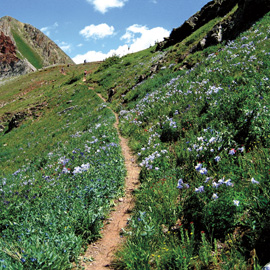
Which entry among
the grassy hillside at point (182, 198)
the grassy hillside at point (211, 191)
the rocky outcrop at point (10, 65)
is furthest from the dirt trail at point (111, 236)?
the rocky outcrop at point (10, 65)

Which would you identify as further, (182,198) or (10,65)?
(10,65)

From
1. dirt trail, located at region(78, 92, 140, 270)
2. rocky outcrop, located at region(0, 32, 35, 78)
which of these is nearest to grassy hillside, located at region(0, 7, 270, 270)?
dirt trail, located at region(78, 92, 140, 270)

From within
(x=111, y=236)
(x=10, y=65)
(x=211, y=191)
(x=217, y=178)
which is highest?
(x=10, y=65)

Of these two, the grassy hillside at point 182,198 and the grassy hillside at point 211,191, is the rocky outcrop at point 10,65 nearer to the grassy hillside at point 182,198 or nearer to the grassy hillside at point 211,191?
the grassy hillside at point 182,198

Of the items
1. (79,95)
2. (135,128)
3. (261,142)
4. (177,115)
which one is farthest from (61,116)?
(261,142)

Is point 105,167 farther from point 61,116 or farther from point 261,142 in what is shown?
point 61,116

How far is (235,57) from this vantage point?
10906mm

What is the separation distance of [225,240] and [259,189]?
109cm

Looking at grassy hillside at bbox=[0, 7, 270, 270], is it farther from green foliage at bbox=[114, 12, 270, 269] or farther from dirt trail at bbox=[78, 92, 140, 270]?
dirt trail at bbox=[78, 92, 140, 270]

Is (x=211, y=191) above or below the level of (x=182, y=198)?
above

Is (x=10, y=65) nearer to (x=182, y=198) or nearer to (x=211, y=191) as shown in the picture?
(x=182, y=198)

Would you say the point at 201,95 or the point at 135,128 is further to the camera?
the point at 135,128

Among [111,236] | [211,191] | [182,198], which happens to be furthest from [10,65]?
[211,191]

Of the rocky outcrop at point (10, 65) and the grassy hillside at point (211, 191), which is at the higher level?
the rocky outcrop at point (10, 65)
